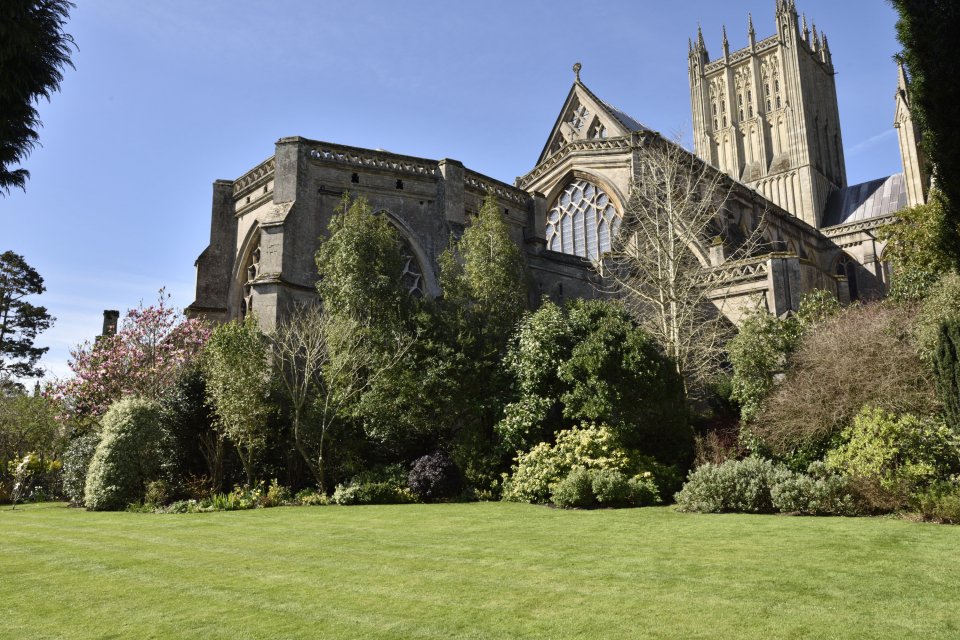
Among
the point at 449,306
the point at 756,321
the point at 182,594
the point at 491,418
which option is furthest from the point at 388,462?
the point at 182,594

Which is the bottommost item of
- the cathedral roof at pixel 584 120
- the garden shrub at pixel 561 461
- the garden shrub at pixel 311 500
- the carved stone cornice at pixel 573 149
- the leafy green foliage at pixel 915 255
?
the garden shrub at pixel 311 500

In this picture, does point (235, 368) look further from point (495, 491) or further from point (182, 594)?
point (182, 594)

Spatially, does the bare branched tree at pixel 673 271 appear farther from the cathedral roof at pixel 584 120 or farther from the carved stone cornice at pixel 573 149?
the cathedral roof at pixel 584 120

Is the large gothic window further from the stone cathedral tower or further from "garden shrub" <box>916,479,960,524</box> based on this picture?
the stone cathedral tower

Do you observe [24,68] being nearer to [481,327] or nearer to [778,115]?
[481,327]

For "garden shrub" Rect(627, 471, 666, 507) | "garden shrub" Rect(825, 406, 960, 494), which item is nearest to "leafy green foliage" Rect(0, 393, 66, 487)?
"garden shrub" Rect(627, 471, 666, 507)

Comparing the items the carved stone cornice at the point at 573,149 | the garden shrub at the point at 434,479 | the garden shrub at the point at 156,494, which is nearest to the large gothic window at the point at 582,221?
the carved stone cornice at the point at 573,149

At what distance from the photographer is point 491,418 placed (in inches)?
711

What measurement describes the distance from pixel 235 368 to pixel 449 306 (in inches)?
235

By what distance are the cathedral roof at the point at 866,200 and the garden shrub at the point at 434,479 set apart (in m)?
47.1

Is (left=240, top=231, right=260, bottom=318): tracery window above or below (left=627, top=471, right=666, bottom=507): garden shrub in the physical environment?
above

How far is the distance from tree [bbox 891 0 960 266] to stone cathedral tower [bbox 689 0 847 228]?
5045cm

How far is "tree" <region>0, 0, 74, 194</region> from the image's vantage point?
6.24 metres

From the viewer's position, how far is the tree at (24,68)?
20.5 ft
